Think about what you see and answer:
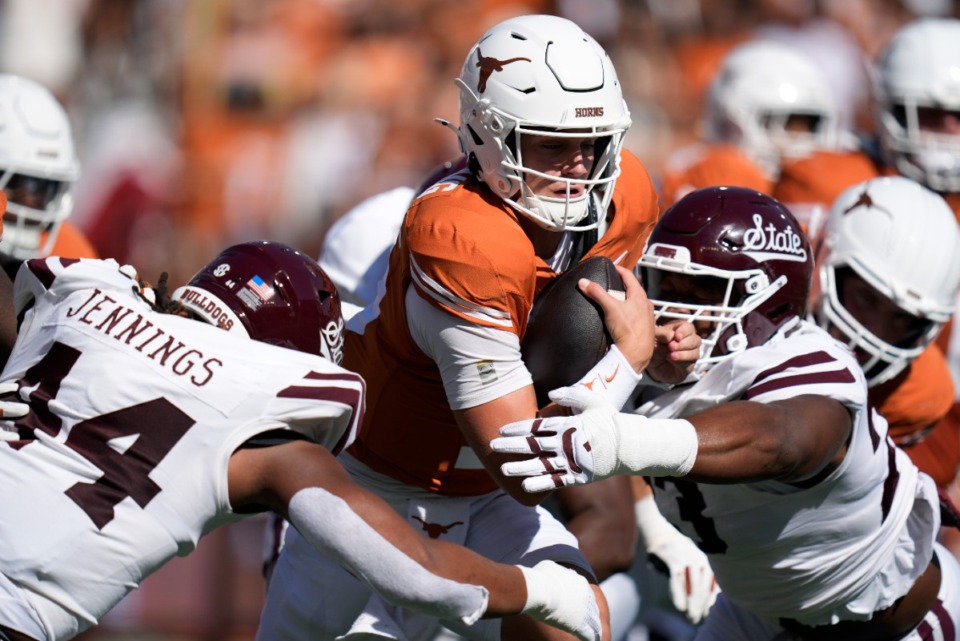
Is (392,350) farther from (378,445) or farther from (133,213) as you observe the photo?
(133,213)

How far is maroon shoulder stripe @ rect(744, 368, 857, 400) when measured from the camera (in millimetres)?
3227

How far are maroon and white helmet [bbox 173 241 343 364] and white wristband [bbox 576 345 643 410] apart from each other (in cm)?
57

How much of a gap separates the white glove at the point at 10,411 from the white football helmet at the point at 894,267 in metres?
2.42

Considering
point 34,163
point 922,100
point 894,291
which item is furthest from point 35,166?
point 922,100

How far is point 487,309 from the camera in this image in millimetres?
3139

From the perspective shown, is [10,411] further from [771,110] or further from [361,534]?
[771,110]

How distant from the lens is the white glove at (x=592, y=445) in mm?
2883

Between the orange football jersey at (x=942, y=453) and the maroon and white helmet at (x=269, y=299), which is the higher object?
the maroon and white helmet at (x=269, y=299)

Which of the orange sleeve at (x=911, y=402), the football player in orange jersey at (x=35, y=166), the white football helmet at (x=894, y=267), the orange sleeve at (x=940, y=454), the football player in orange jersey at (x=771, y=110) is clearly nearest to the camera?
the white football helmet at (x=894, y=267)

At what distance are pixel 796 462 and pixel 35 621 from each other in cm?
161

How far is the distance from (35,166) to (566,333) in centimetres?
262

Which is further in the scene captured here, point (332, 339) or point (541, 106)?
point (541, 106)

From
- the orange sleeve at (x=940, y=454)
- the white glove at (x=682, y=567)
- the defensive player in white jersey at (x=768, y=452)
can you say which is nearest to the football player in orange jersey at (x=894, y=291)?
the orange sleeve at (x=940, y=454)

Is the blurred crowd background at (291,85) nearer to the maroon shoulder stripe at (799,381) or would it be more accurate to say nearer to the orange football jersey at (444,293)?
the orange football jersey at (444,293)
